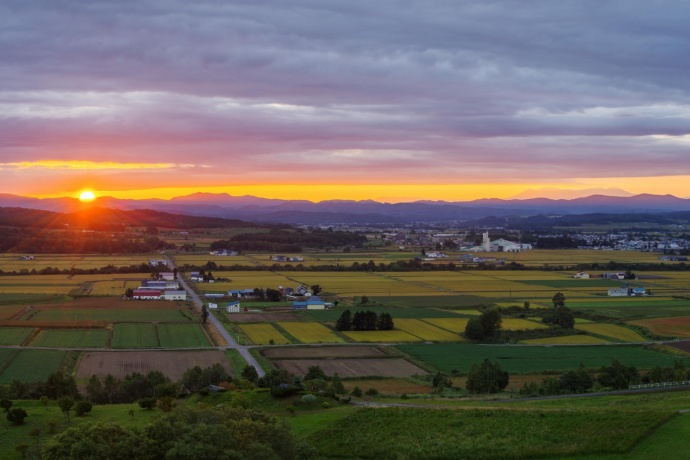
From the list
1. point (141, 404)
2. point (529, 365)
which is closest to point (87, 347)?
point (141, 404)

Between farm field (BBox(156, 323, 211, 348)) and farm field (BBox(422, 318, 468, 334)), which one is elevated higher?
farm field (BBox(422, 318, 468, 334))

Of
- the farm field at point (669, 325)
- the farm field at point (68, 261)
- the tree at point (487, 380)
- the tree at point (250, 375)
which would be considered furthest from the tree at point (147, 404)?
the farm field at point (68, 261)

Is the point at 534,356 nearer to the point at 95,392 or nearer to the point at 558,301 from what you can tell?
the point at 558,301

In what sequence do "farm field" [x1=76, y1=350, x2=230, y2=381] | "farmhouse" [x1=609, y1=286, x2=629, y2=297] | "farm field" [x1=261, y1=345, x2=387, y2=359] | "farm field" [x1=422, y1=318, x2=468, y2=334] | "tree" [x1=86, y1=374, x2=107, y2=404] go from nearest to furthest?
"tree" [x1=86, y1=374, x2=107, y2=404], "farm field" [x1=76, y1=350, x2=230, y2=381], "farm field" [x1=261, y1=345, x2=387, y2=359], "farm field" [x1=422, y1=318, x2=468, y2=334], "farmhouse" [x1=609, y1=286, x2=629, y2=297]

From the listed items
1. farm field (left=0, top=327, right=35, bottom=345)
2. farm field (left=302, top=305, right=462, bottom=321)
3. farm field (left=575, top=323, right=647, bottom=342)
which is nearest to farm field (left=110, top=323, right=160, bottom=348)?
farm field (left=0, top=327, right=35, bottom=345)

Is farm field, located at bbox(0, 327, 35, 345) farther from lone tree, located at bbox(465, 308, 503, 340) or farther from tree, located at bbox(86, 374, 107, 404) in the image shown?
lone tree, located at bbox(465, 308, 503, 340)

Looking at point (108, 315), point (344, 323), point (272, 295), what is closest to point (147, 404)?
point (344, 323)

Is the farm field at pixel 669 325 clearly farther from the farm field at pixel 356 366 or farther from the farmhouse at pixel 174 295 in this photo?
the farmhouse at pixel 174 295
